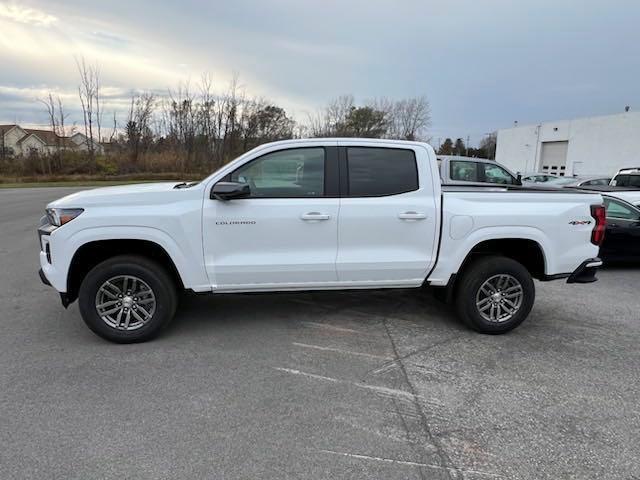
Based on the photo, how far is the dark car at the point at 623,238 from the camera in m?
7.70

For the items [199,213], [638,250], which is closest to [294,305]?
[199,213]

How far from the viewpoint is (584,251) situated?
182 inches

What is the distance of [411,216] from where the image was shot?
14.1 feet

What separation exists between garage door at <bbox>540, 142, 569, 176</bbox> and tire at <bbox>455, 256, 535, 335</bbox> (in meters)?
45.3

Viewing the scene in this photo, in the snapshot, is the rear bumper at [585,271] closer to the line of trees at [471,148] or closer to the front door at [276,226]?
the front door at [276,226]

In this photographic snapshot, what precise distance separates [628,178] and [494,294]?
10095 millimetres

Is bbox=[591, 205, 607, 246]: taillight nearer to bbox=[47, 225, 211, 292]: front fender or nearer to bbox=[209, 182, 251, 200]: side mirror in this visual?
bbox=[209, 182, 251, 200]: side mirror

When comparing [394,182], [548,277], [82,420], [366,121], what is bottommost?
[82,420]

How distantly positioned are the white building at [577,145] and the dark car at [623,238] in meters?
34.5

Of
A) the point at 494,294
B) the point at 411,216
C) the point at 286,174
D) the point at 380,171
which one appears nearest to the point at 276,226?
the point at 286,174

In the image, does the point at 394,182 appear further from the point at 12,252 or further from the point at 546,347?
the point at 12,252

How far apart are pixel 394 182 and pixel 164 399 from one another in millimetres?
2870

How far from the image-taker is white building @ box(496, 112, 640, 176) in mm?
36438

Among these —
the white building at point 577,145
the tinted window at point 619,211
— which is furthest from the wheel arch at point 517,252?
the white building at point 577,145
